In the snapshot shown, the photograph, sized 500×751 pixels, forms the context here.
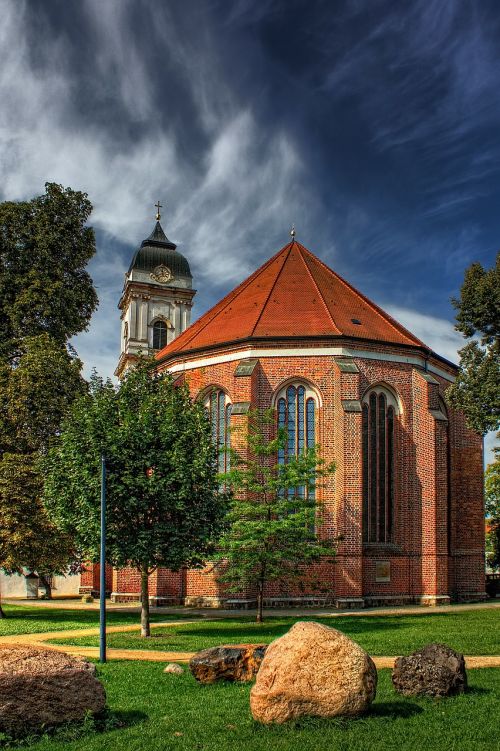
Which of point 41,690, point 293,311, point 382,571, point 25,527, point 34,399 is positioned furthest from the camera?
point 293,311

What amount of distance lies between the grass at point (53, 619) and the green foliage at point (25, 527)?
1615 mm

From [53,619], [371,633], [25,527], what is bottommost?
[53,619]

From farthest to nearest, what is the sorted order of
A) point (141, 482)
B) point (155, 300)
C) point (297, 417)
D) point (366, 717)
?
point (155, 300), point (297, 417), point (141, 482), point (366, 717)

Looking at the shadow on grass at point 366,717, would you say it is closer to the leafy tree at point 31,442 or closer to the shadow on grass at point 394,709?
the shadow on grass at point 394,709

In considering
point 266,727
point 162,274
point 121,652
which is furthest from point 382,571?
point 162,274

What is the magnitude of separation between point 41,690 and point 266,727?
8.65 ft

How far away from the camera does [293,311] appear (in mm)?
30906

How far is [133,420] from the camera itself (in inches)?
795

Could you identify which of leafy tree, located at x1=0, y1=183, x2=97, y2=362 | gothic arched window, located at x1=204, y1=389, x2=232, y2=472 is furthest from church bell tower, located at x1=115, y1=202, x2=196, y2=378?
gothic arched window, located at x1=204, y1=389, x2=232, y2=472

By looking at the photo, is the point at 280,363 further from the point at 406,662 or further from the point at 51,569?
the point at 406,662

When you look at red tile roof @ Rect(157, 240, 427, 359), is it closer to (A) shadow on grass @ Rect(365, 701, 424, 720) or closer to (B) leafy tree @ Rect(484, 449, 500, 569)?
(B) leafy tree @ Rect(484, 449, 500, 569)

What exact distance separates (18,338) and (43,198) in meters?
5.94

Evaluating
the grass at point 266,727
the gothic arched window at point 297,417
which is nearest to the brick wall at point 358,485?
the gothic arched window at point 297,417

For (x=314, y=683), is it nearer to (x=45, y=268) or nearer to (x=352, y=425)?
(x=352, y=425)
